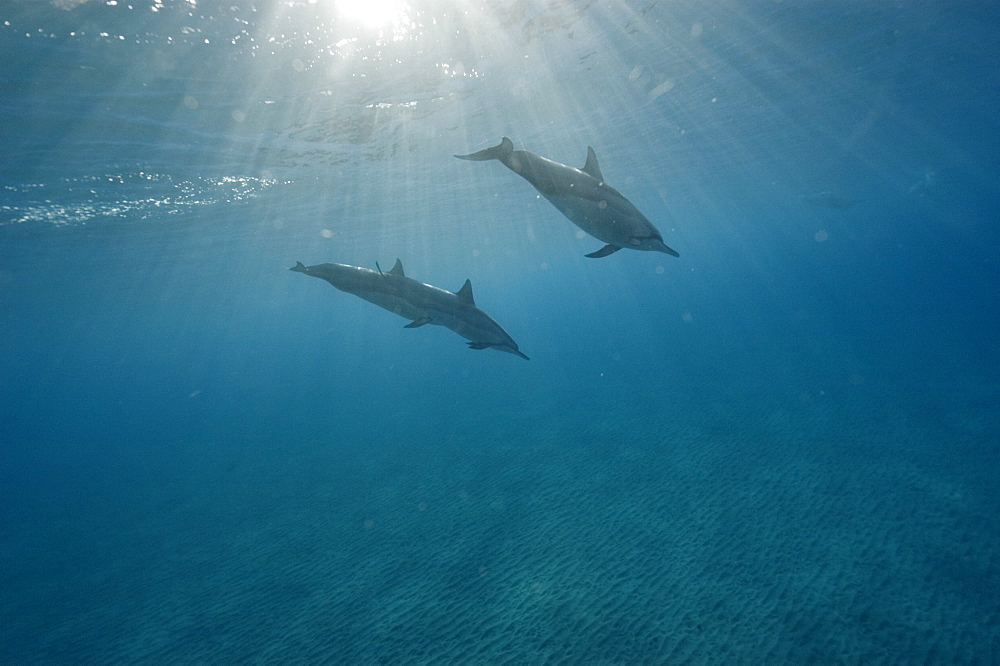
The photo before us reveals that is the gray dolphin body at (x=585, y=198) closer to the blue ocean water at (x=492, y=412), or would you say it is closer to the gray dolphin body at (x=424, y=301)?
the gray dolphin body at (x=424, y=301)

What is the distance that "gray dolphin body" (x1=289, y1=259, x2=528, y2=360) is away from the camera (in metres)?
4.39

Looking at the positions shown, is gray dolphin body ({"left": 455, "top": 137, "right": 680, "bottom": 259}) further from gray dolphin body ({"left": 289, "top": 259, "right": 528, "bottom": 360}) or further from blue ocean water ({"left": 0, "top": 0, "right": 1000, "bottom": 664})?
blue ocean water ({"left": 0, "top": 0, "right": 1000, "bottom": 664})

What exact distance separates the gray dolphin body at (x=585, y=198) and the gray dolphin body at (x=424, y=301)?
1.85 m

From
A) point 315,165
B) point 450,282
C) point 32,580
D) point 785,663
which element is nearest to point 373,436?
point 32,580

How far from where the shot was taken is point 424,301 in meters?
4.44

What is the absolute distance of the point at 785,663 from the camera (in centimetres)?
501

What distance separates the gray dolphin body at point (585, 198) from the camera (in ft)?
8.48

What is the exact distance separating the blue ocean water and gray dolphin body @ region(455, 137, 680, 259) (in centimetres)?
539

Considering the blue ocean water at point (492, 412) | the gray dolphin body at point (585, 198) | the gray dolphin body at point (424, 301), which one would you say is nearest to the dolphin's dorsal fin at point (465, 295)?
the gray dolphin body at point (424, 301)

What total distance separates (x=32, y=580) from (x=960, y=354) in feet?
97.0

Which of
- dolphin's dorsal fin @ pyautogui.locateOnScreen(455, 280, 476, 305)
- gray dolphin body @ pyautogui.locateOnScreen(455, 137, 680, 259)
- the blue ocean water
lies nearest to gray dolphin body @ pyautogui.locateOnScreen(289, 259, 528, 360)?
dolphin's dorsal fin @ pyautogui.locateOnScreen(455, 280, 476, 305)

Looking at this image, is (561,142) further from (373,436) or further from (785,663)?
(785,663)

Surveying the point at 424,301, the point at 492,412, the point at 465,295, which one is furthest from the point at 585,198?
the point at 492,412

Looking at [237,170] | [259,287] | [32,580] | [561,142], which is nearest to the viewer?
[32,580]
